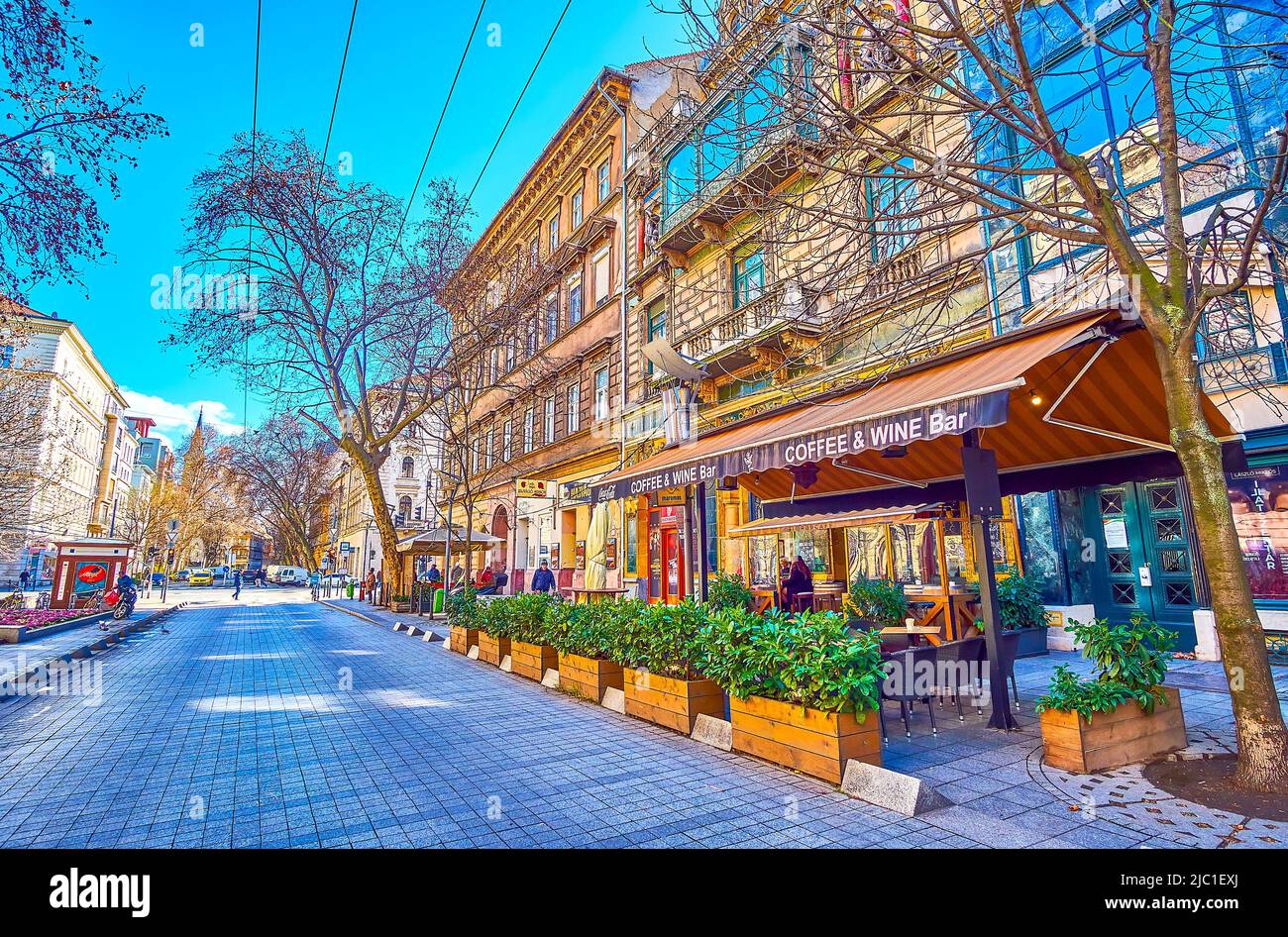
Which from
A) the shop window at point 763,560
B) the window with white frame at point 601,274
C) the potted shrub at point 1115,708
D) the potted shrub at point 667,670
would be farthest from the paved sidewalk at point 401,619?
the potted shrub at point 1115,708

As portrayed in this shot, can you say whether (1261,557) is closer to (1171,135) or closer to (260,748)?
(1171,135)

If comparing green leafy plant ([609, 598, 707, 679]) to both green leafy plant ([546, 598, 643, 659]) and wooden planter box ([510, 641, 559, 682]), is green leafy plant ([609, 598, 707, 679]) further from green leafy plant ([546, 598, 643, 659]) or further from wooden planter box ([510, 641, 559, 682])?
wooden planter box ([510, 641, 559, 682])

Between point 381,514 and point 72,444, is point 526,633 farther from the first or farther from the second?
point 72,444

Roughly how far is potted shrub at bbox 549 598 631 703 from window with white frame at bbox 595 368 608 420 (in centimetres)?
1462

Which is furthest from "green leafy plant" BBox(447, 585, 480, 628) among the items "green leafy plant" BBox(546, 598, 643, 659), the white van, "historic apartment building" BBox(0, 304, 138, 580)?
the white van

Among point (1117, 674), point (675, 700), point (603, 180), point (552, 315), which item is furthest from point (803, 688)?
point (552, 315)

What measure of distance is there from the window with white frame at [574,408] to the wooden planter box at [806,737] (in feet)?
64.4

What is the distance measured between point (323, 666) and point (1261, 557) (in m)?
13.8

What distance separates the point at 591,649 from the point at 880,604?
181 inches

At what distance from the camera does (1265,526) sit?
8320 millimetres

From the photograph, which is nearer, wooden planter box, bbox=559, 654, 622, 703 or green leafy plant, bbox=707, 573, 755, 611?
wooden planter box, bbox=559, 654, 622, 703

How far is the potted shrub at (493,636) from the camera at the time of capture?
10188 millimetres

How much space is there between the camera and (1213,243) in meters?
5.94

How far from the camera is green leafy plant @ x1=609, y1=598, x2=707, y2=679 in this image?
19.6 ft
